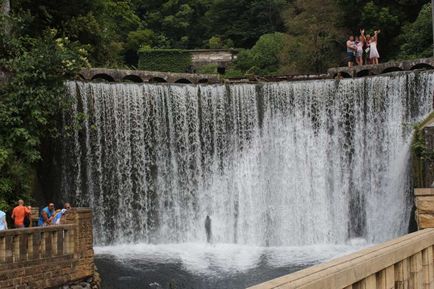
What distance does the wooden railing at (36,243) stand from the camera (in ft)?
38.7

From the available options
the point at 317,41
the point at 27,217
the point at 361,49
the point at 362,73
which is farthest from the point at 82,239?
the point at 317,41

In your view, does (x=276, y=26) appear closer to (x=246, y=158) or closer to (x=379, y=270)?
(x=246, y=158)

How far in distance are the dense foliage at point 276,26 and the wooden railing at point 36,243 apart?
11.3m

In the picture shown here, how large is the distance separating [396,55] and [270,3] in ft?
54.7

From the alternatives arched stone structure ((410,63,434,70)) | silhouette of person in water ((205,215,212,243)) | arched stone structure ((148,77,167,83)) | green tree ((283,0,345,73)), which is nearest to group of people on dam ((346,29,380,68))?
arched stone structure ((410,63,434,70))

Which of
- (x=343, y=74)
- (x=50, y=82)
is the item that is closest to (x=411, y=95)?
(x=343, y=74)

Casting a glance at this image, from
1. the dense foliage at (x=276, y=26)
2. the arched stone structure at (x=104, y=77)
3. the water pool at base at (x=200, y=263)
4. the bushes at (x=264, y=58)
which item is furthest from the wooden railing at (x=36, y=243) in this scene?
the bushes at (x=264, y=58)

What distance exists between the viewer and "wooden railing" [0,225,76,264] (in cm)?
1180

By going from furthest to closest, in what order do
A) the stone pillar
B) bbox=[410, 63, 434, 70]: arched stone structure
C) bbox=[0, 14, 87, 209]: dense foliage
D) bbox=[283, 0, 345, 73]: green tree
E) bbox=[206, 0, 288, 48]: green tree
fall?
bbox=[206, 0, 288, 48]: green tree → bbox=[283, 0, 345, 73]: green tree → bbox=[410, 63, 434, 70]: arched stone structure → bbox=[0, 14, 87, 209]: dense foliage → the stone pillar

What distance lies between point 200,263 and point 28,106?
5.67 m

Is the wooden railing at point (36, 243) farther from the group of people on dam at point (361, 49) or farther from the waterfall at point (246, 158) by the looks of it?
A: the group of people on dam at point (361, 49)

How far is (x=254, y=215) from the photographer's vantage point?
21.0 metres

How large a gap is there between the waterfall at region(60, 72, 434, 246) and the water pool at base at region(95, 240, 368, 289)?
0.86 m

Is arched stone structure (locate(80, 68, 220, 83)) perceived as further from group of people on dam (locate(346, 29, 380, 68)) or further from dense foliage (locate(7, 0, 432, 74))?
group of people on dam (locate(346, 29, 380, 68))
